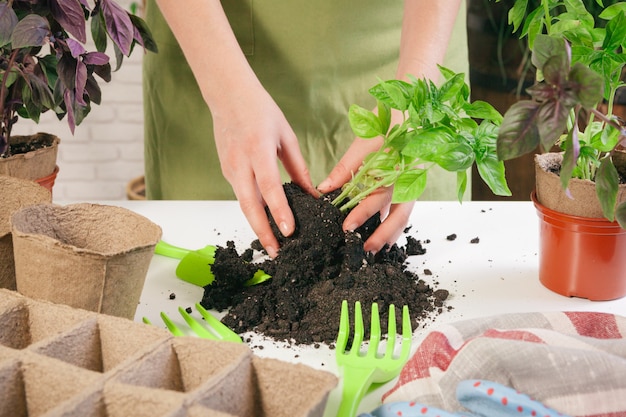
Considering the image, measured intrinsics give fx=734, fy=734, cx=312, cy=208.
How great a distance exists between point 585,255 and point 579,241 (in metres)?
0.02

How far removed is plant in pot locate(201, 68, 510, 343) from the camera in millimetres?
912

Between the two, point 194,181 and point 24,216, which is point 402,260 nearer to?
point 24,216

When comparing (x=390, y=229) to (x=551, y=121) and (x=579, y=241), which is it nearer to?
(x=579, y=241)

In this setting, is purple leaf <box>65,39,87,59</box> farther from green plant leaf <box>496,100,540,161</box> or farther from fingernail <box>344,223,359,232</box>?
green plant leaf <box>496,100,540,161</box>

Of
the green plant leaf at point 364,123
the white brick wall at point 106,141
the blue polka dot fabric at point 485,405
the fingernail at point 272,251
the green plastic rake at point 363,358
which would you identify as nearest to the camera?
the blue polka dot fabric at point 485,405

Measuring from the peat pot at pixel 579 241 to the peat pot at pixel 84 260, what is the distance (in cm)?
55

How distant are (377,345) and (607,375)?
0.28 m

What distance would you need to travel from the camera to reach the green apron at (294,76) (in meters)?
1.57

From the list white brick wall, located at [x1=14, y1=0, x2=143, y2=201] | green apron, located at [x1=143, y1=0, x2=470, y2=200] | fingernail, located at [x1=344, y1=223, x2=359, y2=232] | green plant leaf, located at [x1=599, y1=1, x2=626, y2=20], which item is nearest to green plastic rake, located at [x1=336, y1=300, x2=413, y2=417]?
fingernail, located at [x1=344, y1=223, x2=359, y2=232]

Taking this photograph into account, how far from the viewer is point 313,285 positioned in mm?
1051

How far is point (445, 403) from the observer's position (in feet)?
2.37

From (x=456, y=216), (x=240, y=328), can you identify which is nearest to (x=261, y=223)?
(x=240, y=328)

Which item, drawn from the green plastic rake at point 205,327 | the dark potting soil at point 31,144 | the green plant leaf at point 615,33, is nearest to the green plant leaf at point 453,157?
the green plant leaf at point 615,33

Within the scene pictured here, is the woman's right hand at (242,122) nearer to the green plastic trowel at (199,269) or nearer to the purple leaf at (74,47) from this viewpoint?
the green plastic trowel at (199,269)
